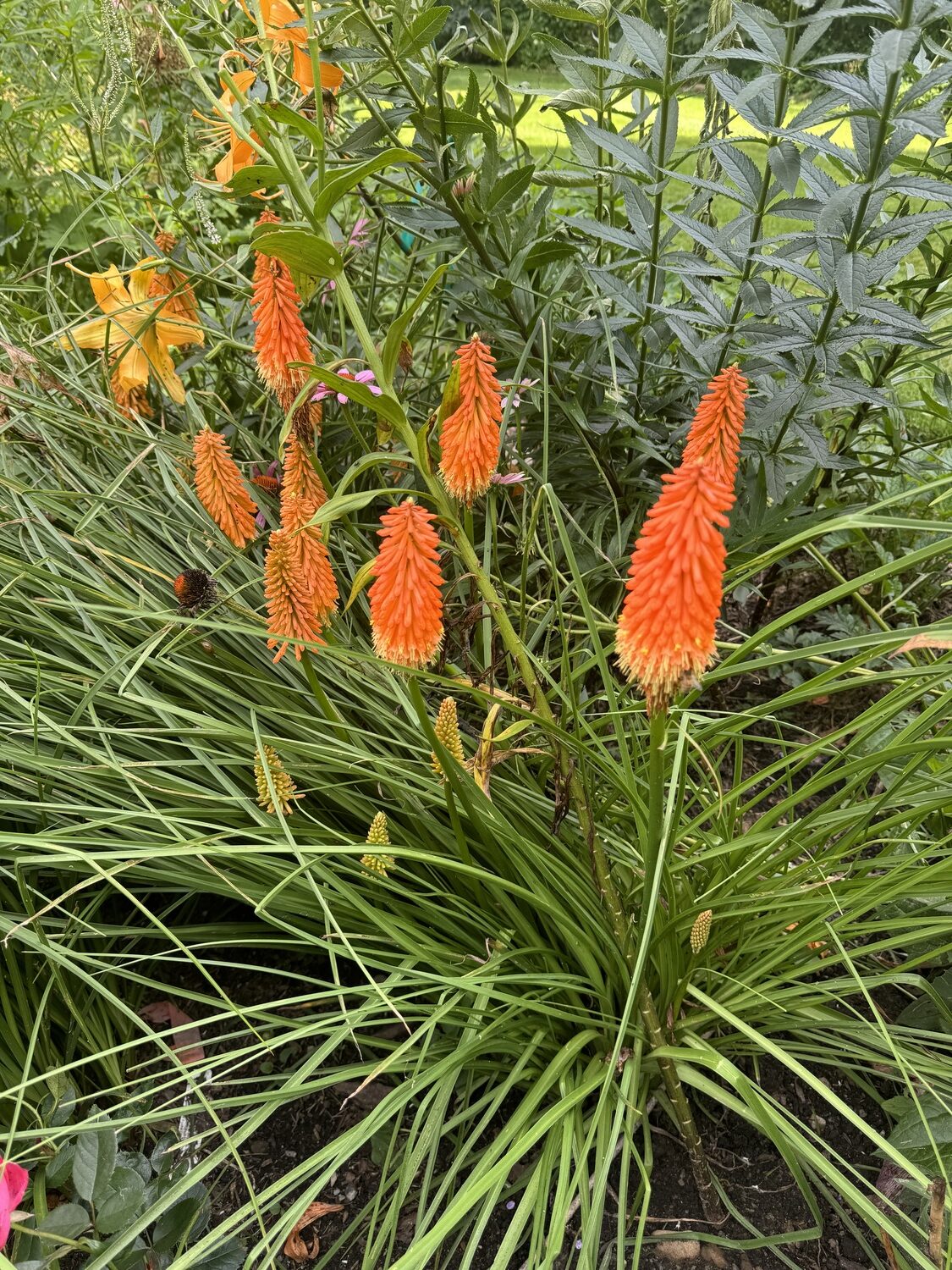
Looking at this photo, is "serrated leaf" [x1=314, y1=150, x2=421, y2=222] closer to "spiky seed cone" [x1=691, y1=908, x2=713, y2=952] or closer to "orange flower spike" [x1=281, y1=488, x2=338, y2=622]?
"orange flower spike" [x1=281, y1=488, x2=338, y2=622]

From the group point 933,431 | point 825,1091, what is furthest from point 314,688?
point 933,431

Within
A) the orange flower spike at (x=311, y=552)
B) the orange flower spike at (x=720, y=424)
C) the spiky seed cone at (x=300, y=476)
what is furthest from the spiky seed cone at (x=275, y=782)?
the orange flower spike at (x=720, y=424)

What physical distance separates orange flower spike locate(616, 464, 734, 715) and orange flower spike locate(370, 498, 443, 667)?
317 millimetres

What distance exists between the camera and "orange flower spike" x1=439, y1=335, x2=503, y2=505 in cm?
123

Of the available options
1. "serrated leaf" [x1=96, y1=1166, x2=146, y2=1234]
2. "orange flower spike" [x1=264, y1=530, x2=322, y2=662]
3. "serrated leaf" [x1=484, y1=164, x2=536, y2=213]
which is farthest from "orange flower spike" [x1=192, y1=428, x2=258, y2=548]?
"serrated leaf" [x1=96, y1=1166, x2=146, y2=1234]

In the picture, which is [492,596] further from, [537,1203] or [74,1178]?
[74,1178]

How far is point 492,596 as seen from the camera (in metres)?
1.28

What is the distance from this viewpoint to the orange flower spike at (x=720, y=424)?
3.72 feet

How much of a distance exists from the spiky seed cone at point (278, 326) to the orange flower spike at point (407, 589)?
1.29 ft

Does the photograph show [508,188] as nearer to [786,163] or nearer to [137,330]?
[786,163]

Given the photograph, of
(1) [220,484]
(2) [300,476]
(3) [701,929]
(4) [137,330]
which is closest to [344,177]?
(2) [300,476]

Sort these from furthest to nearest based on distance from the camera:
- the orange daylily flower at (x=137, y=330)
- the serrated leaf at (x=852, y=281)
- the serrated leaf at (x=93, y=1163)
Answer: the orange daylily flower at (x=137, y=330) → the serrated leaf at (x=852, y=281) → the serrated leaf at (x=93, y=1163)

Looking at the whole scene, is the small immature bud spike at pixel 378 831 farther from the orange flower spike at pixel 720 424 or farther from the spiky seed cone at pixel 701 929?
the orange flower spike at pixel 720 424

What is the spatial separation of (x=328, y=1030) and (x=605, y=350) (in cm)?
146
